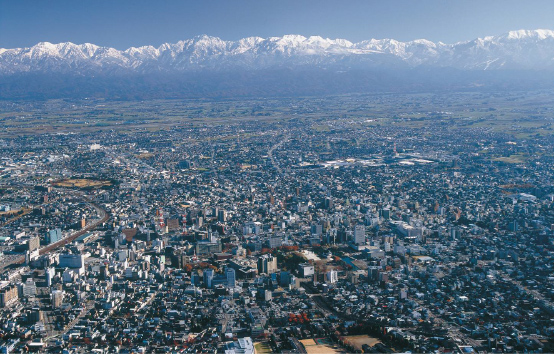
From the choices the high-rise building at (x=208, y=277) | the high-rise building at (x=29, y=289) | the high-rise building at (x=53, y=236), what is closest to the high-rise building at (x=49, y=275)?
the high-rise building at (x=29, y=289)

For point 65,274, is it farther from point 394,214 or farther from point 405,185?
point 405,185

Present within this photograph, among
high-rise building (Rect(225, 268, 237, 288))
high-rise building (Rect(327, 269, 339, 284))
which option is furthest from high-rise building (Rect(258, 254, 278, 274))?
high-rise building (Rect(327, 269, 339, 284))

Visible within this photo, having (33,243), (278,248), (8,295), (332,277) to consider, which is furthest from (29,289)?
(332,277)

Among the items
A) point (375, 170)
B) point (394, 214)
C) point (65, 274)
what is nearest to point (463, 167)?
point (375, 170)

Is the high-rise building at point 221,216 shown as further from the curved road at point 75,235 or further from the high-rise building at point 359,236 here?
the high-rise building at point 359,236

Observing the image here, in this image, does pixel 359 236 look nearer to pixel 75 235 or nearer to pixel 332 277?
pixel 332 277

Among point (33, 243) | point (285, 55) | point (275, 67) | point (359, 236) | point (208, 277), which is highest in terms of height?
point (285, 55)

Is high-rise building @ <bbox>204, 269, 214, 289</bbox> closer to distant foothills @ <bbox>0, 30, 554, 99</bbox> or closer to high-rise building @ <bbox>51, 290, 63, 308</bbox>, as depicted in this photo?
high-rise building @ <bbox>51, 290, 63, 308</bbox>
